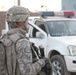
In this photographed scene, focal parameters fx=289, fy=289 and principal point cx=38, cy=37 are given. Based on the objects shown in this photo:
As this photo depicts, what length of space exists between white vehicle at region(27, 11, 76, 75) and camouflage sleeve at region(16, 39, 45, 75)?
12.3 feet

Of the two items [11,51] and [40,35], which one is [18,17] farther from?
[40,35]

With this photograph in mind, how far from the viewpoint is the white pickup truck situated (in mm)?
6043

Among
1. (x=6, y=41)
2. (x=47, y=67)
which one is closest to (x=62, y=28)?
(x=47, y=67)

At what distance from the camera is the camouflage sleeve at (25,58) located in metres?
2.26

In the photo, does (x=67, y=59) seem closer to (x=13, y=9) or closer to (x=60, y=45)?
(x=60, y=45)

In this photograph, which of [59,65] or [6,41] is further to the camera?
[59,65]

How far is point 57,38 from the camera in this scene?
6.55 metres

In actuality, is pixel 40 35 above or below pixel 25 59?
below

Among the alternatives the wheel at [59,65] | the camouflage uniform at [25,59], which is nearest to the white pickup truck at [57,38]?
the wheel at [59,65]

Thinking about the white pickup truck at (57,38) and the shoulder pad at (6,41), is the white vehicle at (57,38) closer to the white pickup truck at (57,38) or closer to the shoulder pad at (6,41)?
the white pickup truck at (57,38)

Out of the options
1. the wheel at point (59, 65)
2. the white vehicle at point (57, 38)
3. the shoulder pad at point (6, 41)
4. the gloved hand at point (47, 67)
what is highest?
the shoulder pad at point (6, 41)

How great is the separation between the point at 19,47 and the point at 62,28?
4.82 m

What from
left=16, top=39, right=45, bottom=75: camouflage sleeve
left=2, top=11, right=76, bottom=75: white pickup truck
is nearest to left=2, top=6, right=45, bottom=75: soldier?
left=16, top=39, right=45, bottom=75: camouflage sleeve

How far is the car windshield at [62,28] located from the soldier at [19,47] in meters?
4.39
